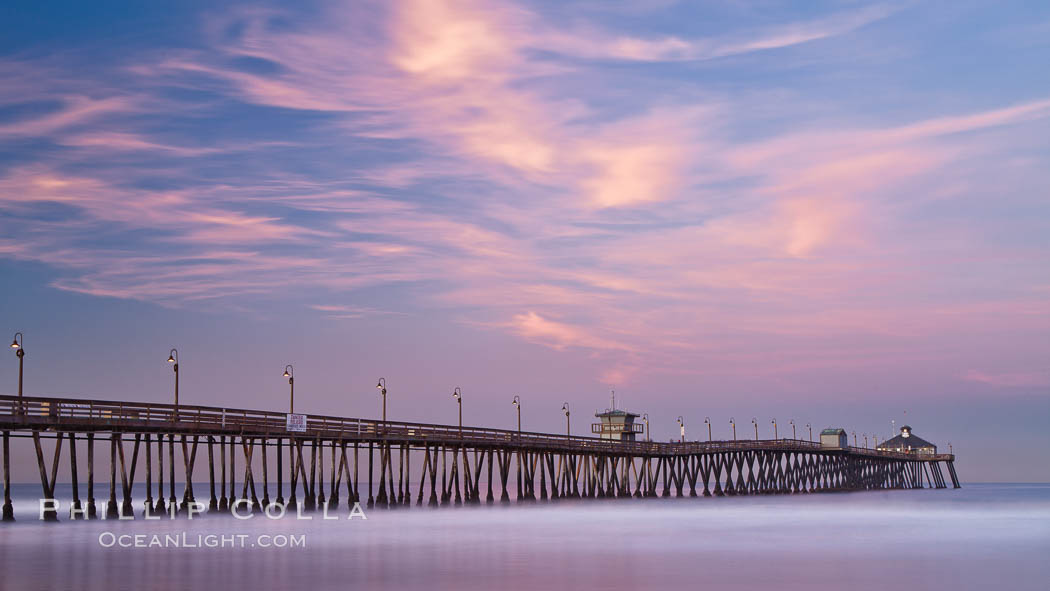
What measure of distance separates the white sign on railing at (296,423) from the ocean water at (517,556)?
11.8 ft

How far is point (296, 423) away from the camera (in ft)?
149

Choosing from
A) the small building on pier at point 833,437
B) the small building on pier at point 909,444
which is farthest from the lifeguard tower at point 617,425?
the small building on pier at point 909,444

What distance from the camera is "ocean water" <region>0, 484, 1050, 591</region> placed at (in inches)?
1001

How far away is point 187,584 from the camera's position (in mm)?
23672

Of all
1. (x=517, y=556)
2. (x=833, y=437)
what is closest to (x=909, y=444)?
(x=833, y=437)

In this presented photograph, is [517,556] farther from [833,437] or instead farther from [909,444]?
[909,444]

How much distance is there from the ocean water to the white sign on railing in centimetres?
360

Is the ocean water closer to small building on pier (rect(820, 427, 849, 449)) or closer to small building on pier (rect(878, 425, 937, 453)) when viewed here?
small building on pier (rect(820, 427, 849, 449))

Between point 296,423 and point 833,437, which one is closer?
point 296,423

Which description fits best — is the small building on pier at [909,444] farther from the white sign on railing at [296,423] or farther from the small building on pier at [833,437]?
the white sign on railing at [296,423]

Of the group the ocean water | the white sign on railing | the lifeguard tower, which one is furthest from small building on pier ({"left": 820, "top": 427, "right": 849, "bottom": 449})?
the white sign on railing

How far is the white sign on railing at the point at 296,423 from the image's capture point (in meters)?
45.0

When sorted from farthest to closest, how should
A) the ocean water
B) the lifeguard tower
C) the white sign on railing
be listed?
the lifeguard tower
the white sign on railing
the ocean water

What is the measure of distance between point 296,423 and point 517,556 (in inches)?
636
